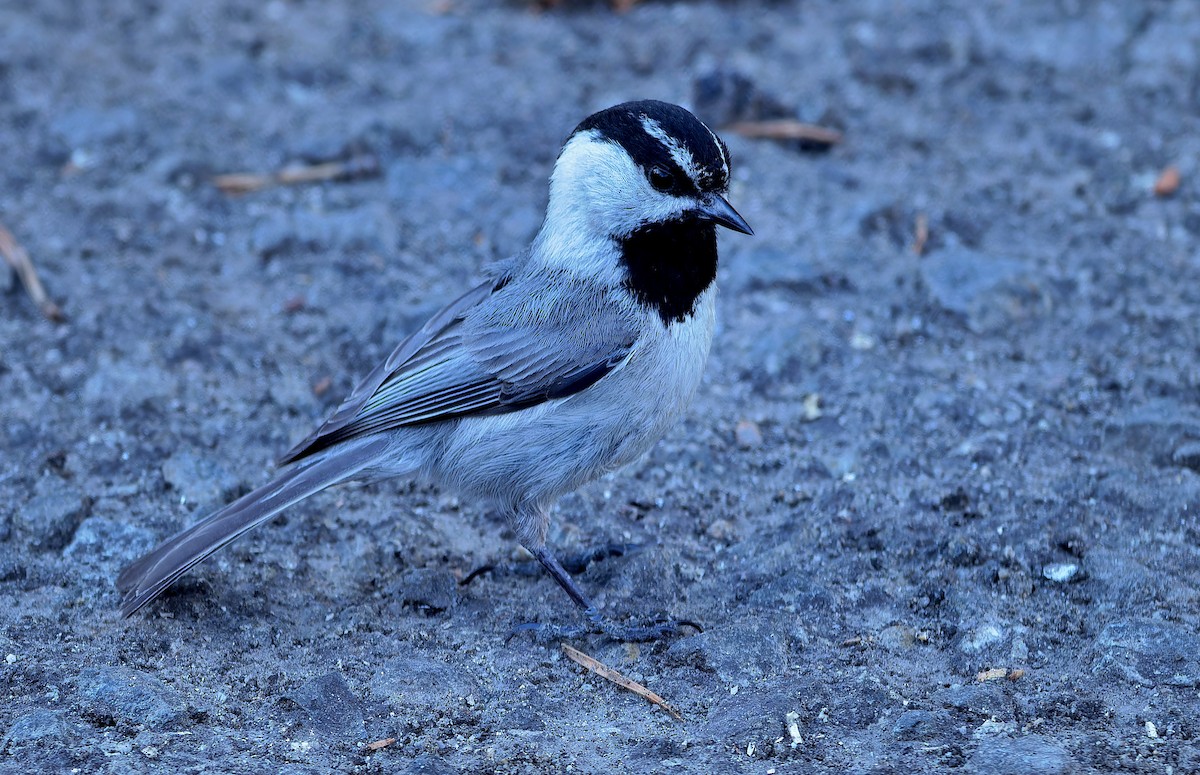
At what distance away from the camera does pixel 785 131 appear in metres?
7.12

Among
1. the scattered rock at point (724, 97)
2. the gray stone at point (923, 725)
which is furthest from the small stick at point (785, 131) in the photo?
the gray stone at point (923, 725)

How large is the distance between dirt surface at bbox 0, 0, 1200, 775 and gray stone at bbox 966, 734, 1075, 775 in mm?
13

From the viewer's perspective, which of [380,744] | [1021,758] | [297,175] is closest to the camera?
[1021,758]

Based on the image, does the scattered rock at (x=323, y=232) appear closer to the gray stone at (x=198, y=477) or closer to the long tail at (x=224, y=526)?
the gray stone at (x=198, y=477)

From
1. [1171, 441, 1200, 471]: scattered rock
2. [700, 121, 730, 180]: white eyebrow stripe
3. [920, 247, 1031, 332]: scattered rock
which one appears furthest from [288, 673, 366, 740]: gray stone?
[920, 247, 1031, 332]: scattered rock

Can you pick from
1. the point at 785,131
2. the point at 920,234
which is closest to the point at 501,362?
the point at 920,234

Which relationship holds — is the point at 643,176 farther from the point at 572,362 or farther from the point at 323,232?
the point at 323,232

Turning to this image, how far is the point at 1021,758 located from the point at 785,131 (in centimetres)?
440

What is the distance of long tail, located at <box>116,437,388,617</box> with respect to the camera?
411cm

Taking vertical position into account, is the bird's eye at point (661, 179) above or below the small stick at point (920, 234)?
above

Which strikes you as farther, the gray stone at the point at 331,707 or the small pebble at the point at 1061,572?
the small pebble at the point at 1061,572

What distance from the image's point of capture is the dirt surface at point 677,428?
3.80 m

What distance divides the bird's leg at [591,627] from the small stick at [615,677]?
0.08 meters

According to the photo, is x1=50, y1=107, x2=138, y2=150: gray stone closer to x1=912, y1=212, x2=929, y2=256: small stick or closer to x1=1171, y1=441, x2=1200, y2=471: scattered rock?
x1=912, y1=212, x2=929, y2=256: small stick
